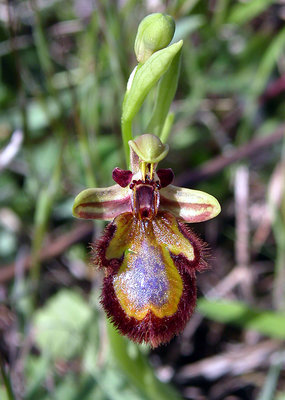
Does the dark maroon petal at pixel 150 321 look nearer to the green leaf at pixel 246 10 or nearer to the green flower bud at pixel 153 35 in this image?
the green flower bud at pixel 153 35

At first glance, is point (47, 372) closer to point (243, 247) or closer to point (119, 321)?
point (119, 321)

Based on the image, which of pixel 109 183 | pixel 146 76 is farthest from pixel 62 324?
pixel 146 76

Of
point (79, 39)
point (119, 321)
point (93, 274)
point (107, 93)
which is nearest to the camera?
point (119, 321)

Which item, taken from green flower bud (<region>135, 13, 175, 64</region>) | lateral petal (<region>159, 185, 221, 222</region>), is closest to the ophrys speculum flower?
lateral petal (<region>159, 185, 221, 222</region>)

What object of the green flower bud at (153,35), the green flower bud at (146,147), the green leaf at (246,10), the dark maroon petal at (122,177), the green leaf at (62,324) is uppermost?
the green flower bud at (153,35)

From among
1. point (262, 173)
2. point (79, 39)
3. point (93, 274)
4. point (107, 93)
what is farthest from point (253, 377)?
point (79, 39)

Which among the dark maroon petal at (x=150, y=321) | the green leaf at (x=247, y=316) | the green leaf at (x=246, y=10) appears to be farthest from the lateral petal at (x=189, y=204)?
the green leaf at (x=246, y=10)
